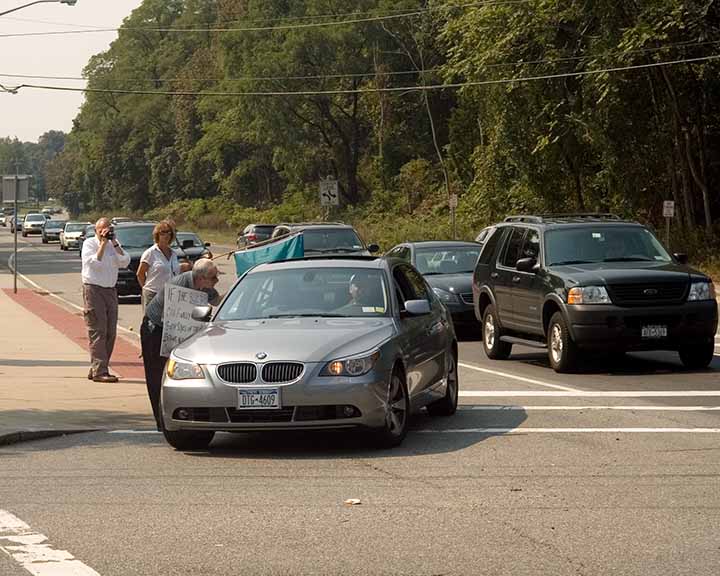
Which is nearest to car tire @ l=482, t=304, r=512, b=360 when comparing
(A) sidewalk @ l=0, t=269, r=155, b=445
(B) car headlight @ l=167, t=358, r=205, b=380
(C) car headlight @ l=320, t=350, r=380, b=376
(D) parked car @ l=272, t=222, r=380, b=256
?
(A) sidewalk @ l=0, t=269, r=155, b=445

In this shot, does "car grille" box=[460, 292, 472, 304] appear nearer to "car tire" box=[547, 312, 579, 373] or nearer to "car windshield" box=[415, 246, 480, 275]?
"car windshield" box=[415, 246, 480, 275]

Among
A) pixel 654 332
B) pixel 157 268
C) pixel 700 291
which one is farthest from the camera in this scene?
pixel 700 291

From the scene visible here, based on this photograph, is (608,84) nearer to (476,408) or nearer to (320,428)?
(476,408)

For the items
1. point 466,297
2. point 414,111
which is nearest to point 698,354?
point 466,297

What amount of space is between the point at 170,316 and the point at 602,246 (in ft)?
24.8

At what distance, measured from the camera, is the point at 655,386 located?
1627 centimetres

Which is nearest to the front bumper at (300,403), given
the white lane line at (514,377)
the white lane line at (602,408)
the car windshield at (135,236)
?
the white lane line at (602,408)

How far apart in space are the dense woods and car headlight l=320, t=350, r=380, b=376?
29114 mm

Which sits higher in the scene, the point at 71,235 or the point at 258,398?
the point at 258,398

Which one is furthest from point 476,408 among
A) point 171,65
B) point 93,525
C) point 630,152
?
point 171,65

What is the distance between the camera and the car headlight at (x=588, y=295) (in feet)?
57.4

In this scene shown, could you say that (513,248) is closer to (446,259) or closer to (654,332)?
(654,332)

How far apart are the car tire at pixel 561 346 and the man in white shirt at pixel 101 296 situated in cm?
512

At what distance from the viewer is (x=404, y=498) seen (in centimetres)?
940
